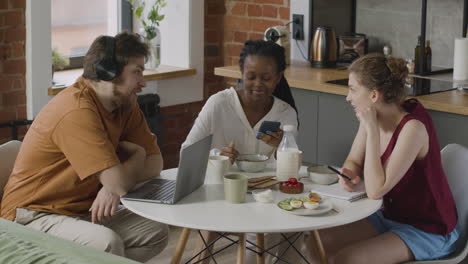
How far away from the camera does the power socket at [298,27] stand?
4496 millimetres

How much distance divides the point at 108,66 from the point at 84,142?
0.99 ft

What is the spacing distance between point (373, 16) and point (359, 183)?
2.00m

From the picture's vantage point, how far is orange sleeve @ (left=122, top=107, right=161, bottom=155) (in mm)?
3027

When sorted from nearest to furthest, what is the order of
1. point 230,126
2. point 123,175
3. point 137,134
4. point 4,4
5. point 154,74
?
point 123,175 → point 137,134 → point 230,126 → point 4,4 → point 154,74

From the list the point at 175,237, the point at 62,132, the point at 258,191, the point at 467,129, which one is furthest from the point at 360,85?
the point at 175,237

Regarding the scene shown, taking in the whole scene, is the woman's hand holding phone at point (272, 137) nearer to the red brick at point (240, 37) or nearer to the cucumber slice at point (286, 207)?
the cucumber slice at point (286, 207)

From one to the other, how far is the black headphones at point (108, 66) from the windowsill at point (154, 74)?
4.64 ft

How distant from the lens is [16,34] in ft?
12.5

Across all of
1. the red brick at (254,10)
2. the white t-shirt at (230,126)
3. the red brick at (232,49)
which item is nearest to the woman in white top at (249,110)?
the white t-shirt at (230,126)

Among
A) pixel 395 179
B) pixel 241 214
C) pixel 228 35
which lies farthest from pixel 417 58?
pixel 241 214

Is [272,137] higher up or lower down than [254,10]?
lower down

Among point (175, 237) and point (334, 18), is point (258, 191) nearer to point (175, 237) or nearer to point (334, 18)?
point (175, 237)

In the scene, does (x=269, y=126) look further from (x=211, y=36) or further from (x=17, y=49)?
(x=211, y=36)

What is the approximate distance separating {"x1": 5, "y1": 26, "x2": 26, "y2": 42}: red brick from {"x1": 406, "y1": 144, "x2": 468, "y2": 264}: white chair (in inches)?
83.2
